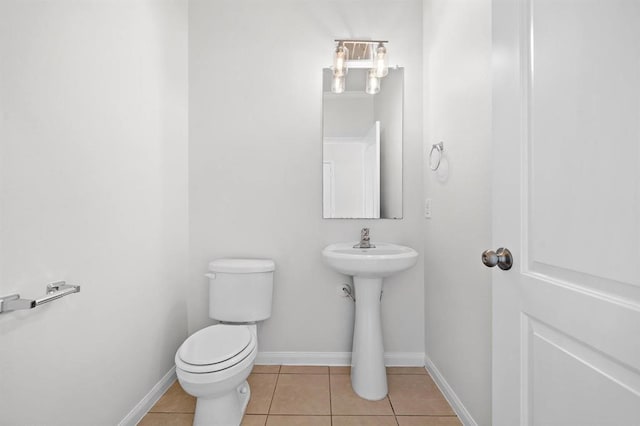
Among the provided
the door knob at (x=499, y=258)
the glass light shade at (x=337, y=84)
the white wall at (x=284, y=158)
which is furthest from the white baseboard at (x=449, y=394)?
the glass light shade at (x=337, y=84)

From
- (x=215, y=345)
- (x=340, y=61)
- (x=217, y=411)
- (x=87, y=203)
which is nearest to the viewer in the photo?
(x=87, y=203)

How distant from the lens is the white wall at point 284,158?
6.72ft

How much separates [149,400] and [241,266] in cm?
81

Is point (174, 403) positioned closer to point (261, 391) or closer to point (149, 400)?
point (149, 400)

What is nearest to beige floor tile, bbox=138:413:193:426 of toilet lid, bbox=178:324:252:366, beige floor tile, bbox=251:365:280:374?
toilet lid, bbox=178:324:252:366

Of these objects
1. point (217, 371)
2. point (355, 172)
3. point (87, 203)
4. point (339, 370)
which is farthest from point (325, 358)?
point (87, 203)

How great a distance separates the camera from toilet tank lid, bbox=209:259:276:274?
72.1 inches

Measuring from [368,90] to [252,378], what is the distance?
1.96 metres

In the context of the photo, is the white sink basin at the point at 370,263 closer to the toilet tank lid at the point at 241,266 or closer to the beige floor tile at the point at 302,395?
the toilet tank lid at the point at 241,266

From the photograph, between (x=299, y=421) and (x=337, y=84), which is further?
(x=337, y=84)

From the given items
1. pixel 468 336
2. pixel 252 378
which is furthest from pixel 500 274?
pixel 252 378

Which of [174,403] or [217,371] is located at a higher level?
[217,371]

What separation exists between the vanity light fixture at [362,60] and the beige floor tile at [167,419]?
202 centimetres

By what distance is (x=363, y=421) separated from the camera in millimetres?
1501
